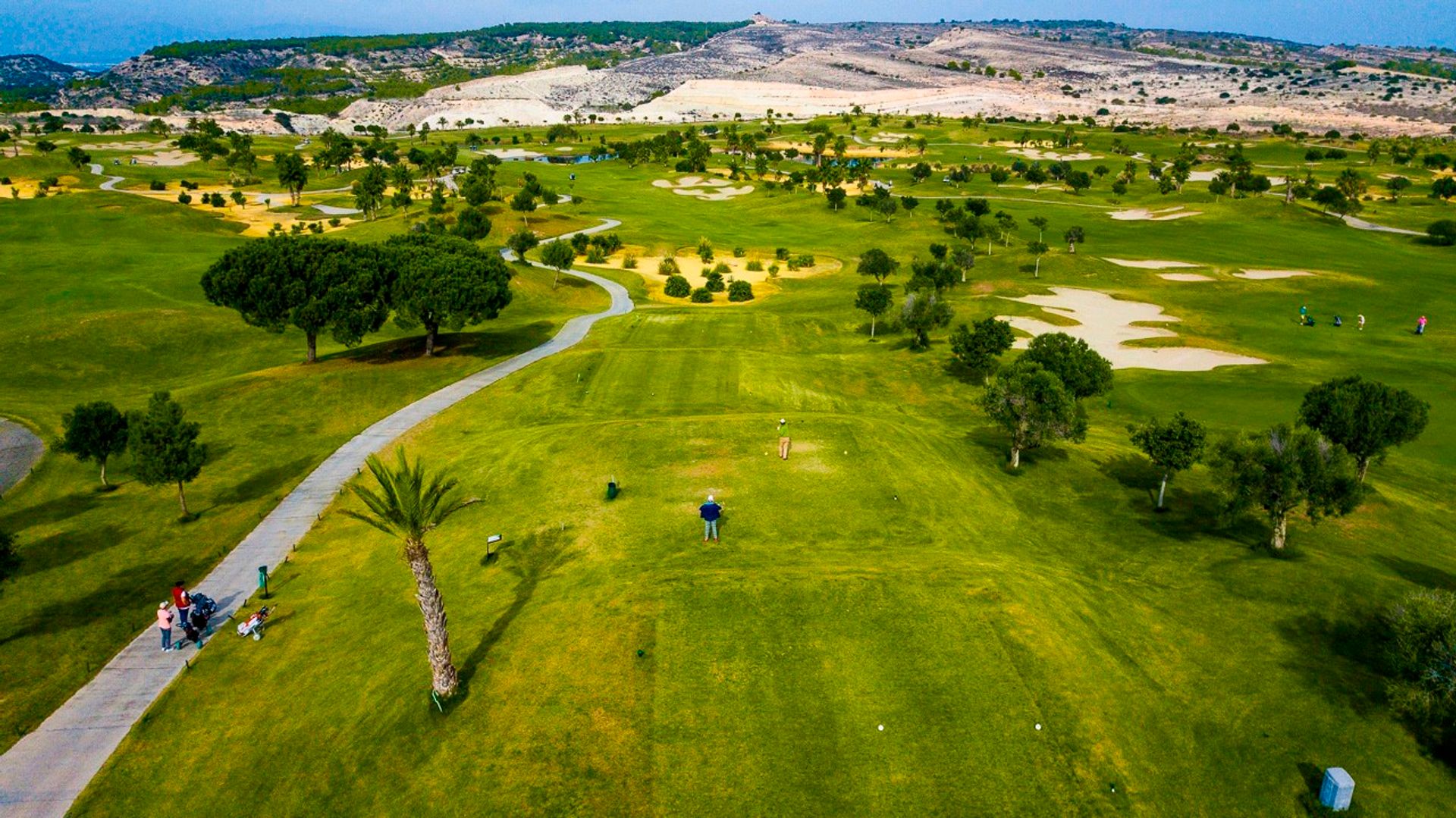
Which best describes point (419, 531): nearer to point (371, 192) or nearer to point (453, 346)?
point (453, 346)

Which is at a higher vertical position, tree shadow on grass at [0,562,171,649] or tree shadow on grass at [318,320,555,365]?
tree shadow on grass at [318,320,555,365]

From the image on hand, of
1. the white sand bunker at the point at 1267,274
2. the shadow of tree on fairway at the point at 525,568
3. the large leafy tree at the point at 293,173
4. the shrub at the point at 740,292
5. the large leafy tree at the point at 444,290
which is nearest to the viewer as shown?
the shadow of tree on fairway at the point at 525,568

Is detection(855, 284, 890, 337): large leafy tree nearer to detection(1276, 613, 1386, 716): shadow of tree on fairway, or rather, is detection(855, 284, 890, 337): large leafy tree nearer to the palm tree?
detection(1276, 613, 1386, 716): shadow of tree on fairway

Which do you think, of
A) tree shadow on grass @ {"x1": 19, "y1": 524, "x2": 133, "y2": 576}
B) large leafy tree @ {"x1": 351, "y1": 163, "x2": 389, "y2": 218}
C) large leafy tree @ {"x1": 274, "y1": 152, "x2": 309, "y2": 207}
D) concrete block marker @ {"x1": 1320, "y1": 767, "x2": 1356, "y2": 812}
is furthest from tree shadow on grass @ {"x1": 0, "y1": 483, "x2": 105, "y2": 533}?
large leafy tree @ {"x1": 274, "y1": 152, "x2": 309, "y2": 207}

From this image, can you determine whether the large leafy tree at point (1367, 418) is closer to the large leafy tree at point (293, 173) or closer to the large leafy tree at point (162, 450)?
the large leafy tree at point (162, 450)

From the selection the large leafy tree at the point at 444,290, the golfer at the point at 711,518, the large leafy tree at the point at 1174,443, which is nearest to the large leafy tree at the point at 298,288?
the large leafy tree at the point at 444,290

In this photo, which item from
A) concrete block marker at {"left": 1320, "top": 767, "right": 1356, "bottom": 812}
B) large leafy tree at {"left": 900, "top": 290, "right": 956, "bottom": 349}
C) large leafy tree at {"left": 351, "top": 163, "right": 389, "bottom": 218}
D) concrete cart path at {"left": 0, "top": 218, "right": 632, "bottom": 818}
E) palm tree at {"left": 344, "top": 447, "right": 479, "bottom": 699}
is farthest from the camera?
large leafy tree at {"left": 351, "top": 163, "right": 389, "bottom": 218}

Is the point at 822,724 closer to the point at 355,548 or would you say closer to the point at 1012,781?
the point at 1012,781
